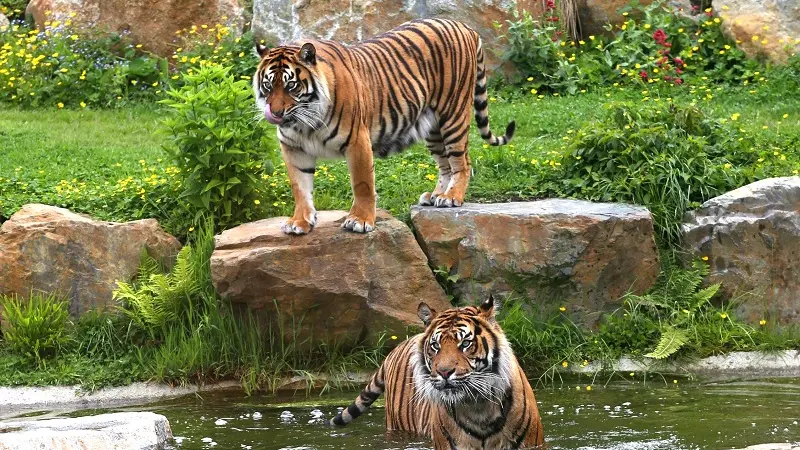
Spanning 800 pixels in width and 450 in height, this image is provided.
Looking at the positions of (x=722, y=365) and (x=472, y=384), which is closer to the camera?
(x=472, y=384)

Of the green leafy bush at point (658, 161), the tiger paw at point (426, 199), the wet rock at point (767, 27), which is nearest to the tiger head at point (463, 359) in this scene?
the tiger paw at point (426, 199)

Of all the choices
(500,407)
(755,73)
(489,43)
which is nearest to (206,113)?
(500,407)

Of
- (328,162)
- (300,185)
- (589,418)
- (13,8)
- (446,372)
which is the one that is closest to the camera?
(446,372)

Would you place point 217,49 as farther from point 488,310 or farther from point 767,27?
point 488,310

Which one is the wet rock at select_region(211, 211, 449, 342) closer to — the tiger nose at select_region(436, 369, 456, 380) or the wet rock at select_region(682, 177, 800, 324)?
the wet rock at select_region(682, 177, 800, 324)

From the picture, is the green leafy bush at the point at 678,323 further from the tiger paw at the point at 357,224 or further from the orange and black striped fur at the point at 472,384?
the orange and black striped fur at the point at 472,384

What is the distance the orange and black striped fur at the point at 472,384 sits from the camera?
5.48 meters

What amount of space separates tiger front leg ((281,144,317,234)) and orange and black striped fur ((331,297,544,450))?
2.09 metres

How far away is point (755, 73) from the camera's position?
11.9m

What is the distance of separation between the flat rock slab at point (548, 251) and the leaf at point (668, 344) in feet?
1.71

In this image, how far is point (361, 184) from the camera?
759 cm

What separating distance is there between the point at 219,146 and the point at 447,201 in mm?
1614

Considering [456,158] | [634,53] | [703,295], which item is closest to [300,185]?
[456,158]

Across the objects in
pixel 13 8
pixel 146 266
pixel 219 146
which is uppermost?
pixel 13 8
